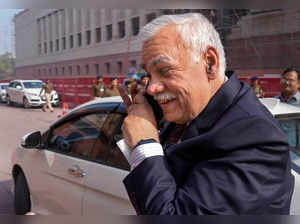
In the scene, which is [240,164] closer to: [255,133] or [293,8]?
[255,133]

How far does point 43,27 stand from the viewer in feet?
3.99

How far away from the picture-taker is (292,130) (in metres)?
2.14

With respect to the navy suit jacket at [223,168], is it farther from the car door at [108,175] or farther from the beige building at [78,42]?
the car door at [108,175]

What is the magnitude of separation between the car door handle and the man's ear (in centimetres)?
155

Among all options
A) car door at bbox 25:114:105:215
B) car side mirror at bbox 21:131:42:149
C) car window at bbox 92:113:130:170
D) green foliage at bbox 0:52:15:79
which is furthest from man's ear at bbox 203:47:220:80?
car side mirror at bbox 21:131:42:149

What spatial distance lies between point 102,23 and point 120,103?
4.08 ft

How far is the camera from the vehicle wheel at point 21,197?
2.88 metres

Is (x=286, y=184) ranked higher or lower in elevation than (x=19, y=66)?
lower

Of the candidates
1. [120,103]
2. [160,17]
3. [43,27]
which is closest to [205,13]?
[160,17]

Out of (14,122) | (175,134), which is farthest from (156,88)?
(14,122)

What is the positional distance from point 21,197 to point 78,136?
0.89m

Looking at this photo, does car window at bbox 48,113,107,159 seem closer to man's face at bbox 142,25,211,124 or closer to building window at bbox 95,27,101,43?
building window at bbox 95,27,101,43

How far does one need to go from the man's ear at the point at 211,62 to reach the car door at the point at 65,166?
1.53 metres

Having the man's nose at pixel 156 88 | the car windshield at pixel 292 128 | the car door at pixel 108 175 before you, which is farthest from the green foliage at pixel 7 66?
the car windshield at pixel 292 128
